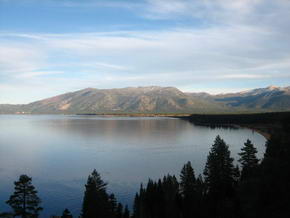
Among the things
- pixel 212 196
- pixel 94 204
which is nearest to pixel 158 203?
pixel 212 196

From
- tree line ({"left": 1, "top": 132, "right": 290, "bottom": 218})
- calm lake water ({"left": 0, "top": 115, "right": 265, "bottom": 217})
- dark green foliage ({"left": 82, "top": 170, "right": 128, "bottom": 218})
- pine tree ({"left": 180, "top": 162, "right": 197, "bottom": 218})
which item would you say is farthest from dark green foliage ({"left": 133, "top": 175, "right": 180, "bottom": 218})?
calm lake water ({"left": 0, "top": 115, "right": 265, "bottom": 217})

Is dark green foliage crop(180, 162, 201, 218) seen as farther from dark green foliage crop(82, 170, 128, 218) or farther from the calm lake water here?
the calm lake water

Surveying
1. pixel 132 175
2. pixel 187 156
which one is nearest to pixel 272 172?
pixel 132 175

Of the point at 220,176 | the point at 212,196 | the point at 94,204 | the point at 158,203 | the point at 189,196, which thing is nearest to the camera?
the point at 94,204

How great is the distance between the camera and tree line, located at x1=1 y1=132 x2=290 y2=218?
2317cm

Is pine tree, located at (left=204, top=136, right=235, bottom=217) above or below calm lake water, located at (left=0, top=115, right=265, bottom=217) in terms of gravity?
above

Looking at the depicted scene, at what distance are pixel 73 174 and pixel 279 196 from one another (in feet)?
155

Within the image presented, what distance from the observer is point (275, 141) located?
149ft

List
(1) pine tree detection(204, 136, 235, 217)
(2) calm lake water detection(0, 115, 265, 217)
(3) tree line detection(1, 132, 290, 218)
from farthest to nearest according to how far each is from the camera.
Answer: (2) calm lake water detection(0, 115, 265, 217)
(1) pine tree detection(204, 136, 235, 217)
(3) tree line detection(1, 132, 290, 218)

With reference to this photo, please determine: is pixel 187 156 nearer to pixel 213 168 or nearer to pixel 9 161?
pixel 213 168

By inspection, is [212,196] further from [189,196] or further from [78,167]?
[78,167]

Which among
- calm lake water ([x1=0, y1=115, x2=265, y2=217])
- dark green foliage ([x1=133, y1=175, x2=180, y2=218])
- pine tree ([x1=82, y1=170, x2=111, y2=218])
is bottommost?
calm lake water ([x1=0, y1=115, x2=265, y2=217])

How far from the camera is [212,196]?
38.9 meters

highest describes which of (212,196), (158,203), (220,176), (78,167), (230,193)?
(220,176)
